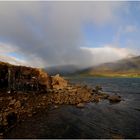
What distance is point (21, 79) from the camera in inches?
2507

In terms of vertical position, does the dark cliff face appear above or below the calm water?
above

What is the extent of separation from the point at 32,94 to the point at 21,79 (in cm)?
980

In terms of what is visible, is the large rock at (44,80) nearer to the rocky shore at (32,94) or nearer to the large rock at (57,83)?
the rocky shore at (32,94)

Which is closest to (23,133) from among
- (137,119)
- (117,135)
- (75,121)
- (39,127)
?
(39,127)

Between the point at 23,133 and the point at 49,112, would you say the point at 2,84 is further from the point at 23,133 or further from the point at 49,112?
A: the point at 23,133

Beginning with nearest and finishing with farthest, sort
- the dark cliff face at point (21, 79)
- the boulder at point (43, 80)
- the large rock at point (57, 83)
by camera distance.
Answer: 1. the dark cliff face at point (21, 79)
2. the boulder at point (43, 80)
3. the large rock at point (57, 83)

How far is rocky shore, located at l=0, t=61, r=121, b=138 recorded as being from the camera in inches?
1485

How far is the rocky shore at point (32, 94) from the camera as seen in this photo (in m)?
37.7

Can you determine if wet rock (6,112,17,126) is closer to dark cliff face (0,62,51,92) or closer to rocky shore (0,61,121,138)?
rocky shore (0,61,121,138)

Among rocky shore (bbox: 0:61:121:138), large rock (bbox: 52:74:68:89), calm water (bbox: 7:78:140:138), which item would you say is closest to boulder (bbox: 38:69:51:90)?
rocky shore (bbox: 0:61:121:138)

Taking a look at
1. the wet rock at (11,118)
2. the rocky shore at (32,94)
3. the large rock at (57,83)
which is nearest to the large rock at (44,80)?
the rocky shore at (32,94)

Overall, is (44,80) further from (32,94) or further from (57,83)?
(32,94)

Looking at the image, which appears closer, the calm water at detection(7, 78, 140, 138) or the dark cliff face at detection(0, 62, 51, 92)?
the calm water at detection(7, 78, 140, 138)

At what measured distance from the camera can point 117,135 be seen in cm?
2683
